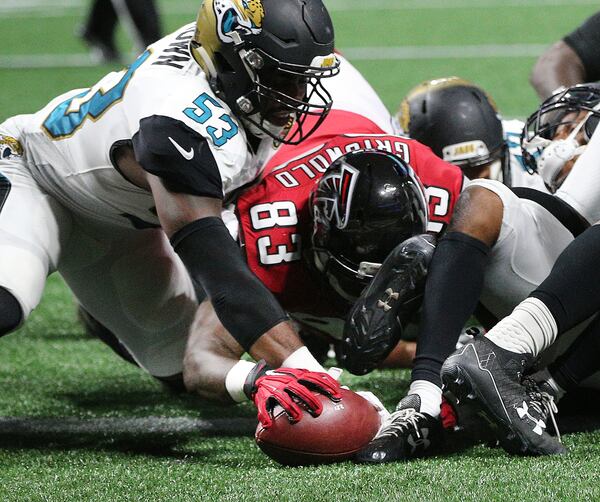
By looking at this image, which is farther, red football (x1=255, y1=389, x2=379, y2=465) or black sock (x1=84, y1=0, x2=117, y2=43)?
black sock (x1=84, y1=0, x2=117, y2=43)

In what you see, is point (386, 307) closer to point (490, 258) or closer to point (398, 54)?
point (490, 258)

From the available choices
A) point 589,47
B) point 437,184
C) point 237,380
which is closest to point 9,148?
point 237,380

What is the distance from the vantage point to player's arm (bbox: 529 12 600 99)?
4.32 m

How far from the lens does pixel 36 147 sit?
3170mm

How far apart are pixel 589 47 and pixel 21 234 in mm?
2441

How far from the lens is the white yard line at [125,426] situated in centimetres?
311

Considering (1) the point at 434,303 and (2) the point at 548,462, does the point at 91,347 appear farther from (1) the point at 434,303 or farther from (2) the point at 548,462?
(2) the point at 548,462

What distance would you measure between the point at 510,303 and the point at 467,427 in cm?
35

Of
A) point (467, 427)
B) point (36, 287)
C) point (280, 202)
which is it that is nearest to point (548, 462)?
point (467, 427)

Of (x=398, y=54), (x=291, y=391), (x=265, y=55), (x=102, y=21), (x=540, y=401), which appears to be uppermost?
(x=265, y=55)

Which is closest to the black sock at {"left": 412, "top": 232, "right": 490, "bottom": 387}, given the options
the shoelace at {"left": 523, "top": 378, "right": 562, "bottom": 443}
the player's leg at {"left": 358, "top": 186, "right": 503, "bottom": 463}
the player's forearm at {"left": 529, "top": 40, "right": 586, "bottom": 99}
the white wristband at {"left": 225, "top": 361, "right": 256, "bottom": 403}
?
the player's leg at {"left": 358, "top": 186, "right": 503, "bottom": 463}

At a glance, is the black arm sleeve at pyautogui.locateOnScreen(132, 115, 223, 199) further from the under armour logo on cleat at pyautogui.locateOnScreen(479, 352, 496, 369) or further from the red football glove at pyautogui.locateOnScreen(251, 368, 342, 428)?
the under armour logo on cleat at pyautogui.locateOnScreen(479, 352, 496, 369)

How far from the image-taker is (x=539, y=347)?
251cm

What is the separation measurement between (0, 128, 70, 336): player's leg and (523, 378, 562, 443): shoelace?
4.16 feet
